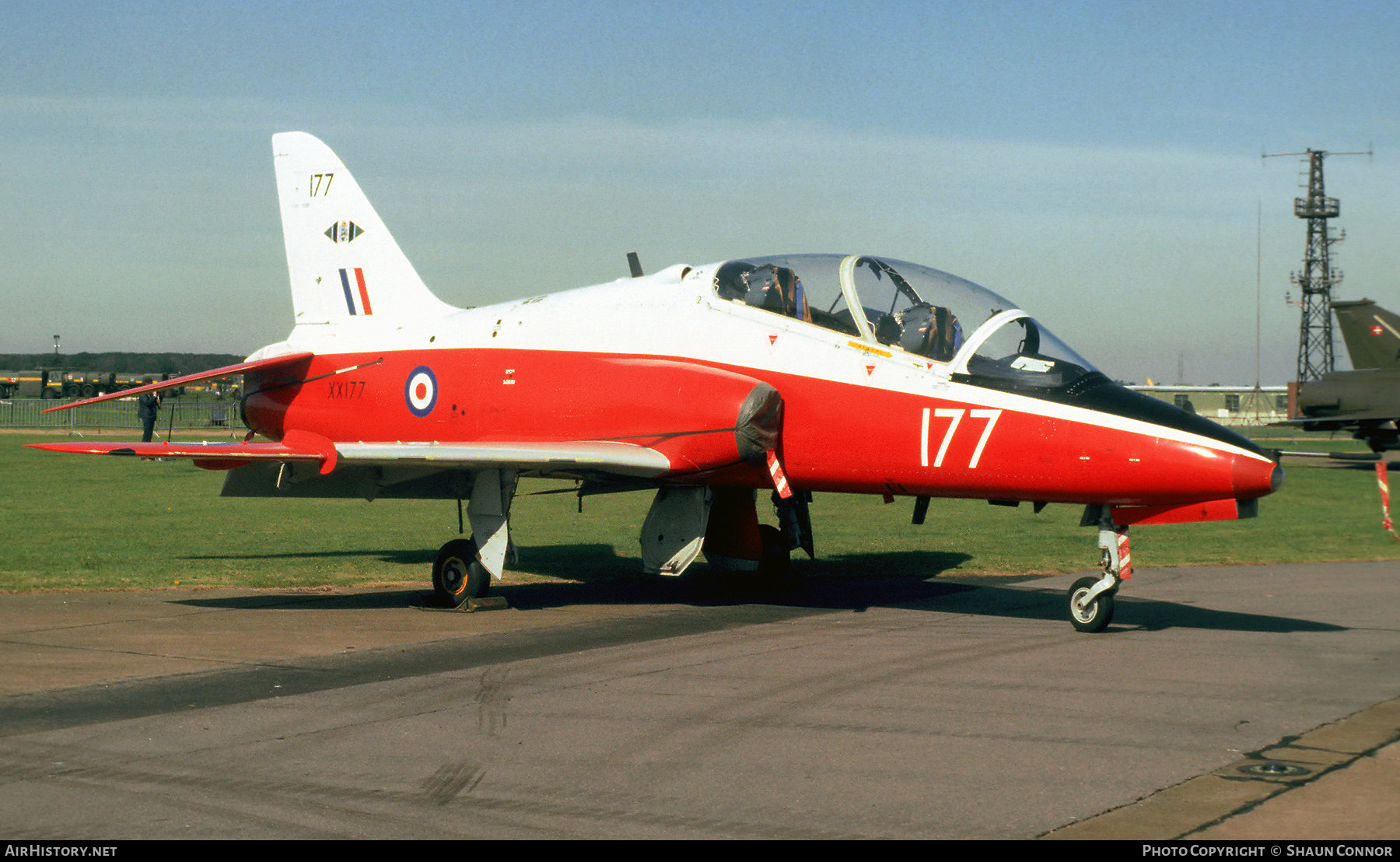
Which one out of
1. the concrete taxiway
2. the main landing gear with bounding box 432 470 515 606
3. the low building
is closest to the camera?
the concrete taxiway

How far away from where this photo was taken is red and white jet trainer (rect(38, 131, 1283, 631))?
10516 millimetres

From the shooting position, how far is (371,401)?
49.5 ft

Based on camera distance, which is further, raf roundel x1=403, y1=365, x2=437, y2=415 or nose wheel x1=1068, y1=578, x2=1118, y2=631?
raf roundel x1=403, y1=365, x2=437, y2=415

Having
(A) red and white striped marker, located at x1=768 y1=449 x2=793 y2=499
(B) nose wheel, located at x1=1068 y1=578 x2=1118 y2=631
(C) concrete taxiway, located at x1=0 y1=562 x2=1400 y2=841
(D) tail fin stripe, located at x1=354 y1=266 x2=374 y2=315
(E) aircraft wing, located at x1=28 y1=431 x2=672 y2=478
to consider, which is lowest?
(C) concrete taxiway, located at x1=0 y1=562 x2=1400 y2=841

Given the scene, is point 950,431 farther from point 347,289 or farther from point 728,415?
point 347,289

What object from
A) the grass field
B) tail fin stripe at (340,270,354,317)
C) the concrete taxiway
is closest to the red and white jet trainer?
tail fin stripe at (340,270,354,317)

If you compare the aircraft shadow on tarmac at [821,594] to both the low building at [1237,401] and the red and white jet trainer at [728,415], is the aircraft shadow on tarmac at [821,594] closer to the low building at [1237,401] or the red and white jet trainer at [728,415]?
the red and white jet trainer at [728,415]

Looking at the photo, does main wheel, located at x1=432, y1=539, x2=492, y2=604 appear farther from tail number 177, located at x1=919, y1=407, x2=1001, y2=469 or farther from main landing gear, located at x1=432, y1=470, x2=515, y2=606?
tail number 177, located at x1=919, y1=407, x2=1001, y2=469

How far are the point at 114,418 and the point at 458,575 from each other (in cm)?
6306

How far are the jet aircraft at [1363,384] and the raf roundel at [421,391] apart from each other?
105 feet

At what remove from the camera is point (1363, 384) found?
37.8m

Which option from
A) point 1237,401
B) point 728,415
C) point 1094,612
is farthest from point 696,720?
point 1237,401

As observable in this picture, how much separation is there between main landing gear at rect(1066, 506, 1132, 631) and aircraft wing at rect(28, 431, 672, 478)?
4.02m

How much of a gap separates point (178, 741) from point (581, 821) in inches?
111
